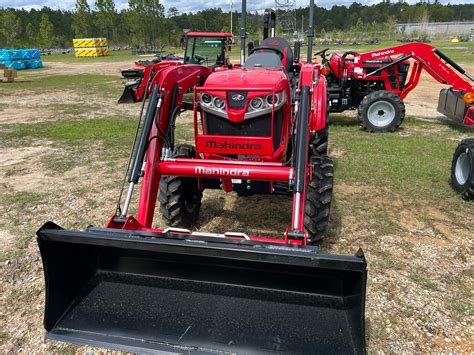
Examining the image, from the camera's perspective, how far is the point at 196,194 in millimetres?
4430

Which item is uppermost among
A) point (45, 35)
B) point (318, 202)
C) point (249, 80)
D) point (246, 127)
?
point (45, 35)

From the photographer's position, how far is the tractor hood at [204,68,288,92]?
3528 millimetres

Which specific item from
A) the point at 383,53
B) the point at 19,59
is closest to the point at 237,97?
the point at 383,53

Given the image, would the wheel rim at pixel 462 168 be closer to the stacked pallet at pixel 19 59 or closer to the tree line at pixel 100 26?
the stacked pallet at pixel 19 59

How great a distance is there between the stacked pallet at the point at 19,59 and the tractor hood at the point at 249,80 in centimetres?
2783

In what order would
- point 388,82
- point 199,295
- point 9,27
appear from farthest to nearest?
1. point 9,27
2. point 388,82
3. point 199,295

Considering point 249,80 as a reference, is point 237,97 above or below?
below

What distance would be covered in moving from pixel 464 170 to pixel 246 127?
3364 mm

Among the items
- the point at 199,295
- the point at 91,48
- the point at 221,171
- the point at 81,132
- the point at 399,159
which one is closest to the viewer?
the point at 199,295

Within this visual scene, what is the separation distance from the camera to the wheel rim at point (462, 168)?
520cm

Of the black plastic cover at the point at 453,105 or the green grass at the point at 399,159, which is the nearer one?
the green grass at the point at 399,159

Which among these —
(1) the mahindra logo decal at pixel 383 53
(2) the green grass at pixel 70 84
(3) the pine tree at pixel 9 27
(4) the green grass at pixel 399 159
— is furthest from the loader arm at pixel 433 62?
Answer: (3) the pine tree at pixel 9 27

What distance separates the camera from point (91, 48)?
4409 cm

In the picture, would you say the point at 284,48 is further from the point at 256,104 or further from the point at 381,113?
the point at 381,113
